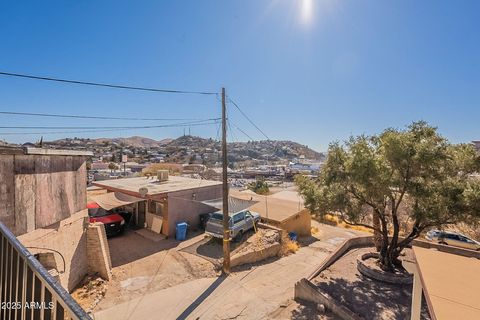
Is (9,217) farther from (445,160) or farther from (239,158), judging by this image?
(239,158)

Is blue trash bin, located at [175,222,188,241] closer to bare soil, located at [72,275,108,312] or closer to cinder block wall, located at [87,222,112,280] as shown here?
cinder block wall, located at [87,222,112,280]

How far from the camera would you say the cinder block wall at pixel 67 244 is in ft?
23.6

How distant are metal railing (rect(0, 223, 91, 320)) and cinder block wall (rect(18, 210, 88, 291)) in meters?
5.94

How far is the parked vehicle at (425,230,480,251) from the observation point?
16.1 metres

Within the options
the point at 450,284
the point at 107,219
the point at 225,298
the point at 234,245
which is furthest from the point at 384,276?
the point at 107,219

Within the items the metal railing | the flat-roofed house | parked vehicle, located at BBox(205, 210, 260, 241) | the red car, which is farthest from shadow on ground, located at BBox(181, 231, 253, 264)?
the metal railing

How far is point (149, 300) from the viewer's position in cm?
850

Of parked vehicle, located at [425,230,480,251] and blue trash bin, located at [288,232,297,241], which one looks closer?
parked vehicle, located at [425,230,480,251]

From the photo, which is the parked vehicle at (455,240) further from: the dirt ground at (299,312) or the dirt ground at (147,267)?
the dirt ground at (147,267)

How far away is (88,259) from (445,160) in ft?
45.5

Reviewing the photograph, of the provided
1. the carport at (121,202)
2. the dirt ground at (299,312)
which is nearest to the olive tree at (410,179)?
the dirt ground at (299,312)

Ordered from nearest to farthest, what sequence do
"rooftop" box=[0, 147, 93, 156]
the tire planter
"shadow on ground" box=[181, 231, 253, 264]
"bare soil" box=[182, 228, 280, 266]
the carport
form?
"rooftop" box=[0, 147, 93, 156]
the tire planter
"shadow on ground" box=[181, 231, 253, 264]
"bare soil" box=[182, 228, 280, 266]
the carport

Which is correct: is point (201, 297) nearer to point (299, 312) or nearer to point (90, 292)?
point (299, 312)

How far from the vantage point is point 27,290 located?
5.72 ft
